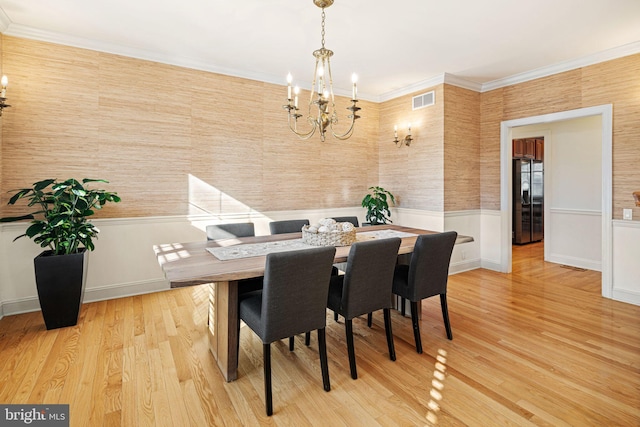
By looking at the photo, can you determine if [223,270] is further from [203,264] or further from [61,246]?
[61,246]

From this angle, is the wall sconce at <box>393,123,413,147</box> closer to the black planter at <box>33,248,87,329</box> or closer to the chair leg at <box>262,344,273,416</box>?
the chair leg at <box>262,344,273,416</box>

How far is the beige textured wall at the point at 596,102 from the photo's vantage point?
11.9 feet

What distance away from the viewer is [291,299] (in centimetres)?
196

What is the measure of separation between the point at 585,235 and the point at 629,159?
1922mm

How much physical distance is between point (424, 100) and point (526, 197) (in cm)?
373

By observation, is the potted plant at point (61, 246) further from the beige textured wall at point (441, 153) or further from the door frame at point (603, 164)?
the door frame at point (603, 164)

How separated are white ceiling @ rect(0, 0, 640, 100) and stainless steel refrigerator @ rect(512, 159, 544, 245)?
10.1 feet

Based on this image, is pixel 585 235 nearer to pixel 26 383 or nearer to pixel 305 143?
pixel 305 143

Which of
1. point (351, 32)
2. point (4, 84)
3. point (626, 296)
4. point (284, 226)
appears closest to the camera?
point (4, 84)

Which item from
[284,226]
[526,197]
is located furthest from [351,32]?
[526,197]

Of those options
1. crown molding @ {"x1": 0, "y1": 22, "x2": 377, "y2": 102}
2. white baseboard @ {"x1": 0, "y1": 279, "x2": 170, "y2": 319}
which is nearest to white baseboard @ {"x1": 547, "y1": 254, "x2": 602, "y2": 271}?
crown molding @ {"x1": 0, "y1": 22, "x2": 377, "y2": 102}

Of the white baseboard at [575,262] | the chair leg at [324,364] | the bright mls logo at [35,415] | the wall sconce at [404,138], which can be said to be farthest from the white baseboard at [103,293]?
the white baseboard at [575,262]

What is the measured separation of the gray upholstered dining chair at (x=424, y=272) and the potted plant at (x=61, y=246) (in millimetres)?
2851

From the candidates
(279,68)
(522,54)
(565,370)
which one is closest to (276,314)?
(565,370)
